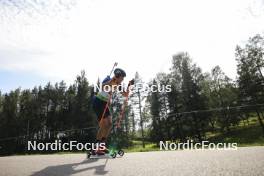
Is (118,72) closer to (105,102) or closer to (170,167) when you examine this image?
(105,102)

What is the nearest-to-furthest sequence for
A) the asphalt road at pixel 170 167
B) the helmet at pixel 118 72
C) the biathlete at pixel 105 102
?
the asphalt road at pixel 170 167, the biathlete at pixel 105 102, the helmet at pixel 118 72

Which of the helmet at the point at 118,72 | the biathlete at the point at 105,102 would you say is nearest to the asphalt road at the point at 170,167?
the biathlete at the point at 105,102

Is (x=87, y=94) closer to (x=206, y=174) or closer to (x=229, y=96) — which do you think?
(x=229, y=96)

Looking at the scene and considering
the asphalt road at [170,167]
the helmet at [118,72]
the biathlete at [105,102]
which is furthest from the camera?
the helmet at [118,72]

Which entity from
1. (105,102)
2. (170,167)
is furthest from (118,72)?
(170,167)

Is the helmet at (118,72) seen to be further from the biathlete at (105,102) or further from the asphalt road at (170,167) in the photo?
the asphalt road at (170,167)

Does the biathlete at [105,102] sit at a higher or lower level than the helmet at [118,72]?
lower

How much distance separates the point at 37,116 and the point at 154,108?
32.4m

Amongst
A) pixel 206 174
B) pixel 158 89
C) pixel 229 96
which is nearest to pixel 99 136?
pixel 206 174

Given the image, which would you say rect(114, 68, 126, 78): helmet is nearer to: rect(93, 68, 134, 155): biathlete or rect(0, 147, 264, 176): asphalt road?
rect(93, 68, 134, 155): biathlete

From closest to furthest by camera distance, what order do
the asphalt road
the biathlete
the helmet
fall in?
the asphalt road, the biathlete, the helmet

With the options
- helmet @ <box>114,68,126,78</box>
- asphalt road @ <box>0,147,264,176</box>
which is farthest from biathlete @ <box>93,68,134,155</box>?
asphalt road @ <box>0,147,264,176</box>

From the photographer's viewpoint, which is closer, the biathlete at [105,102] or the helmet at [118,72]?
the biathlete at [105,102]

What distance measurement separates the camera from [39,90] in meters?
68.2
